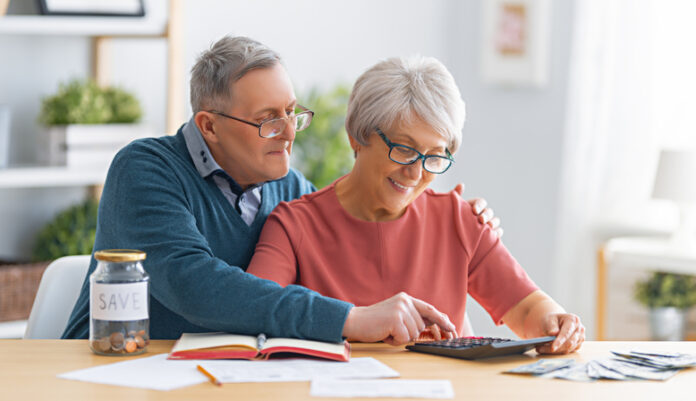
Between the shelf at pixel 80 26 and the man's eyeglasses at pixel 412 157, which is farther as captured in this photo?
the shelf at pixel 80 26

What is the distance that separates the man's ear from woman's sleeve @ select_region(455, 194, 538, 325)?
576mm

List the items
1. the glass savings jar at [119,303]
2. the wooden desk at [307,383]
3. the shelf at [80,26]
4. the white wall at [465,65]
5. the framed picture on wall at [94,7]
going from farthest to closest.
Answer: the white wall at [465,65], the framed picture on wall at [94,7], the shelf at [80,26], the glass savings jar at [119,303], the wooden desk at [307,383]

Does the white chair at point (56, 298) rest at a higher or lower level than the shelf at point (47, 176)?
lower

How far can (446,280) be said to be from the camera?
1961 mm

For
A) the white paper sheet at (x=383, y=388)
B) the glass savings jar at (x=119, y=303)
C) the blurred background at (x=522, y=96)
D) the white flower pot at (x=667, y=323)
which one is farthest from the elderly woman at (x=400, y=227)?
the white flower pot at (x=667, y=323)

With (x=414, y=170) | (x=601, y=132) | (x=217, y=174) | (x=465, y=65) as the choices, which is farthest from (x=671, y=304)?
(x=217, y=174)

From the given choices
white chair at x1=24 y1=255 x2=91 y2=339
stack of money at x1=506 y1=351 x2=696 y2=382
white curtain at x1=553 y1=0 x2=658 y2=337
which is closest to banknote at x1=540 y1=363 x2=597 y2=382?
stack of money at x1=506 y1=351 x2=696 y2=382

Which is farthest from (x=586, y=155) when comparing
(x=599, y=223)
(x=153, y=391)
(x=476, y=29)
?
(x=153, y=391)

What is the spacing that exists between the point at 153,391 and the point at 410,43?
3.53 m

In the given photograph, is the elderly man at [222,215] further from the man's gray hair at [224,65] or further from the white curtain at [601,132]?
the white curtain at [601,132]

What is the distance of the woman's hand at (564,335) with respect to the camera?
162 centimetres

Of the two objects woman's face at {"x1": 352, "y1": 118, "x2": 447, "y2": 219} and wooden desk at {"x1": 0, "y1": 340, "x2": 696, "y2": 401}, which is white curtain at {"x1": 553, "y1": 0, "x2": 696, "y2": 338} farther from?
wooden desk at {"x1": 0, "y1": 340, "x2": 696, "y2": 401}

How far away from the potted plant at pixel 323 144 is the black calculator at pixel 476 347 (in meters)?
2.22

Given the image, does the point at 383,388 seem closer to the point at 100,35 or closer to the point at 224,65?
the point at 224,65
